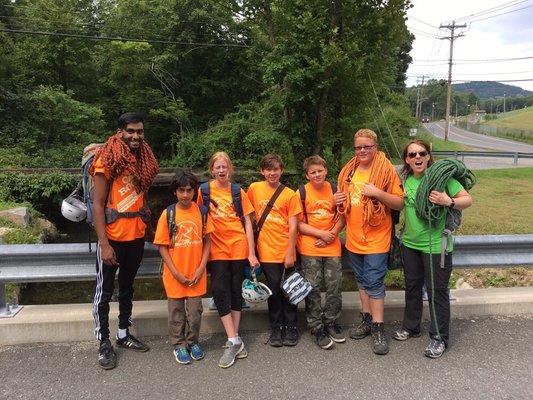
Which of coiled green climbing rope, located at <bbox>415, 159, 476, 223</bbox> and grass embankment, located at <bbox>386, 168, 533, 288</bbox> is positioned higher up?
coiled green climbing rope, located at <bbox>415, 159, 476, 223</bbox>

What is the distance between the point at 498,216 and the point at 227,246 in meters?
8.36

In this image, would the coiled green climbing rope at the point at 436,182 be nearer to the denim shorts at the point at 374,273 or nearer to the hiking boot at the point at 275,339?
the denim shorts at the point at 374,273

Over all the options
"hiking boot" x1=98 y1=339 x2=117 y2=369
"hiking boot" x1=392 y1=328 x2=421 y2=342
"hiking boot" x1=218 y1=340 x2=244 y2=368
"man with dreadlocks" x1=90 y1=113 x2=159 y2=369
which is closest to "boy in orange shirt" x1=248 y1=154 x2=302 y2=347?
"hiking boot" x1=218 y1=340 x2=244 y2=368

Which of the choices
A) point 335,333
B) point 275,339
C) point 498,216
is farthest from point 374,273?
point 498,216

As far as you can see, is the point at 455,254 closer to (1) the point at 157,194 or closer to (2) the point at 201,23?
(1) the point at 157,194

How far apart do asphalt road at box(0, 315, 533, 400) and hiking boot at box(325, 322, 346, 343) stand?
0.07m

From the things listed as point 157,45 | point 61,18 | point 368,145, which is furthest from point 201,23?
point 368,145

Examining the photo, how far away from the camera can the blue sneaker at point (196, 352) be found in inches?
132

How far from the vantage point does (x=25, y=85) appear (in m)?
22.9

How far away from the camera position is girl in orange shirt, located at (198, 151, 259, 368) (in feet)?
11.7

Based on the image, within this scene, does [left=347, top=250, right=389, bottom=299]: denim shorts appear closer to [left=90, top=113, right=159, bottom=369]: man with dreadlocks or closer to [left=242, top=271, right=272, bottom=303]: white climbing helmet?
[left=242, top=271, right=272, bottom=303]: white climbing helmet

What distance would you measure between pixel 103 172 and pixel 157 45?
23.6 m

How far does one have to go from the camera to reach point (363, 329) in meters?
3.72

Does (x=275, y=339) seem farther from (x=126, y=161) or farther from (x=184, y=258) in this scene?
(x=126, y=161)
